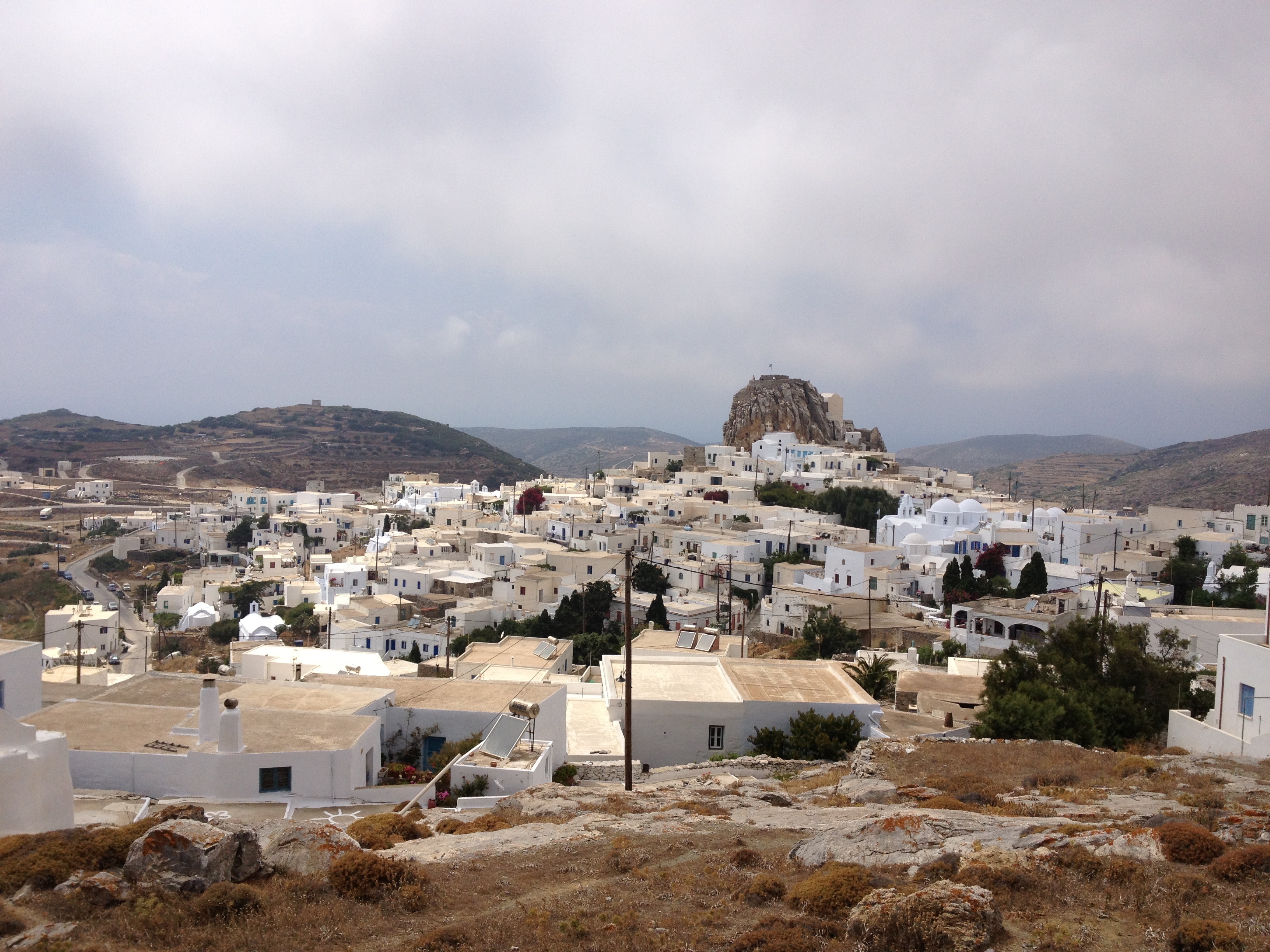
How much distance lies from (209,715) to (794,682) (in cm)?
1277

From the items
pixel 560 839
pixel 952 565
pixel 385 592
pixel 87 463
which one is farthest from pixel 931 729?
pixel 87 463

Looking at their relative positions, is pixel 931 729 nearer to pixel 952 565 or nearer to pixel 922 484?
pixel 952 565

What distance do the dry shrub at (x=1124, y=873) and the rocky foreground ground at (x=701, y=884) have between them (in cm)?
1

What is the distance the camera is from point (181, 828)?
6711 millimetres

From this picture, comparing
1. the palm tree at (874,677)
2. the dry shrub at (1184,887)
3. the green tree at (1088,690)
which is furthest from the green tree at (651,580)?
the dry shrub at (1184,887)

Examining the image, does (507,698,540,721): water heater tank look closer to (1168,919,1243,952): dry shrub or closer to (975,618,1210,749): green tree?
(975,618,1210,749): green tree

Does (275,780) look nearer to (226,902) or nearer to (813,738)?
(226,902)

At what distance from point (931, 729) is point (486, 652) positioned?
13.9 m

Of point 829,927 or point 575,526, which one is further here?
point 575,526

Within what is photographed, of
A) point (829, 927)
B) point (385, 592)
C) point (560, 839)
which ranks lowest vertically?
point (385, 592)

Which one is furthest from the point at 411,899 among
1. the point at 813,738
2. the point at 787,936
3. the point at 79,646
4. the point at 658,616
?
the point at 658,616

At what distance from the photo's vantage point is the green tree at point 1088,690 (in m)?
16.0

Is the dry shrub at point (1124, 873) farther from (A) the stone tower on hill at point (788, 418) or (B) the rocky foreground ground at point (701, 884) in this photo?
(A) the stone tower on hill at point (788, 418)

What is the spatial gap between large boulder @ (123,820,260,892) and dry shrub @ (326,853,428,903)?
0.66 m
